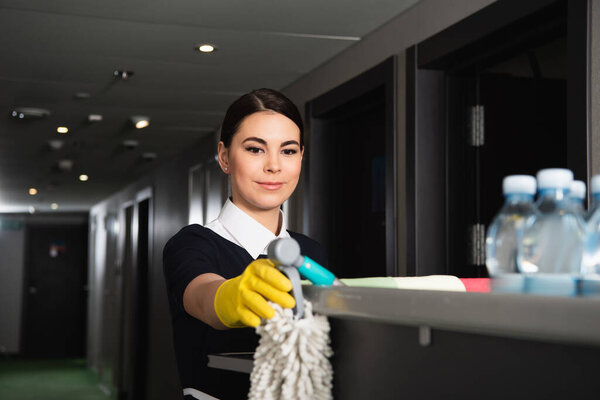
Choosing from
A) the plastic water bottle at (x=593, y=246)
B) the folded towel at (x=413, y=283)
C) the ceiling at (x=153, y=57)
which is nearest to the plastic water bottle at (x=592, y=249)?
the plastic water bottle at (x=593, y=246)

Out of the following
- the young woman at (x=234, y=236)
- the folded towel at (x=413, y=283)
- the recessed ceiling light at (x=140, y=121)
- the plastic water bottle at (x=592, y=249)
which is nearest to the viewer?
the plastic water bottle at (x=592, y=249)

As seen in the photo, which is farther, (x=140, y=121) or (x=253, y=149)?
(x=140, y=121)

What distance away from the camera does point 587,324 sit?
52 centimetres

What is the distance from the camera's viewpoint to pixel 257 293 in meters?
0.89

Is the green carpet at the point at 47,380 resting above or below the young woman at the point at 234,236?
below

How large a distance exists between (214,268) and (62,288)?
1346cm

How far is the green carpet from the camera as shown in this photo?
8.74 meters

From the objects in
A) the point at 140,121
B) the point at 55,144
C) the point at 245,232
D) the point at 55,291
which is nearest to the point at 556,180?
the point at 245,232

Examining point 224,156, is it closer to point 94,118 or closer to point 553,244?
point 553,244

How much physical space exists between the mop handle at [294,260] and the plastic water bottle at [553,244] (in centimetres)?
23

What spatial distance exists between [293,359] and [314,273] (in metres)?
0.11

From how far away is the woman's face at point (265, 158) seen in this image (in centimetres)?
142

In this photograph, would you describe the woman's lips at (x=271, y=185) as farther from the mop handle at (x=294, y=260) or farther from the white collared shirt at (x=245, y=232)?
the mop handle at (x=294, y=260)

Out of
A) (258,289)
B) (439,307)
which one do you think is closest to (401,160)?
(258,289)
